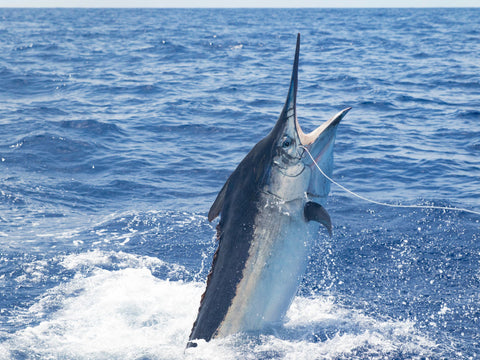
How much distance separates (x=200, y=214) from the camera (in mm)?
11758

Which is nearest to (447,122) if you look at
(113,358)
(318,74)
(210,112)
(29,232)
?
(210,112)

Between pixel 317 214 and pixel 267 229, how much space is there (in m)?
0.57

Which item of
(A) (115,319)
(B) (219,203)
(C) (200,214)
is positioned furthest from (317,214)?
(C) (200,214)

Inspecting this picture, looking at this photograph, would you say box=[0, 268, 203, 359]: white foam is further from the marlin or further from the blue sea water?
the marlin

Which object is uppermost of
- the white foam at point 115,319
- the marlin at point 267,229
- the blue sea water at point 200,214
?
the marlin at point 267,229

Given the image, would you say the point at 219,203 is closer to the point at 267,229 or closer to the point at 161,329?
the point at 267,229

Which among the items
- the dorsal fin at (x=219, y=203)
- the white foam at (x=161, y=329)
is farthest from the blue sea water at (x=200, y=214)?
the dorsal fin at (x=219, y=203)

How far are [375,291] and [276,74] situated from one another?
891 inches

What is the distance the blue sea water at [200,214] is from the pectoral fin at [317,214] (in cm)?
150

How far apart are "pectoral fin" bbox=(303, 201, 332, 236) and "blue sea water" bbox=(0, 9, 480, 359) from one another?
150 centimetres

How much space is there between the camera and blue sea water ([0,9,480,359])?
293 inches

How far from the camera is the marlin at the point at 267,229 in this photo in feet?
21.0

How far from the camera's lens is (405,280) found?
8828 millimetres

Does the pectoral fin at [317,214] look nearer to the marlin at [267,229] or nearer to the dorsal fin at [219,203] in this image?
the marlin at [267,229]
